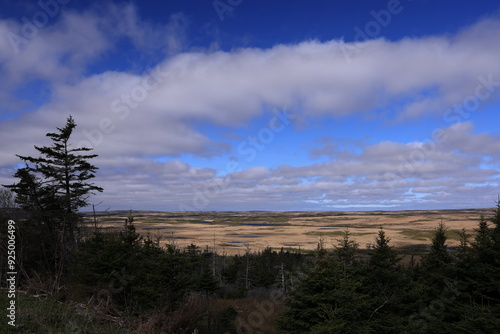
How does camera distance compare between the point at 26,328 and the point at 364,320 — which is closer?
the point at 26,328

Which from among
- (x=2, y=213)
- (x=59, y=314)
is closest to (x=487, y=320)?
(x=59, y=314)

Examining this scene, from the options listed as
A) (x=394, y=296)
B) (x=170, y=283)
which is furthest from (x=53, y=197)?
(x=394, y=296)

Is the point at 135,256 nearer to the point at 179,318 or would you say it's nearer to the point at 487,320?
the point at 179,318

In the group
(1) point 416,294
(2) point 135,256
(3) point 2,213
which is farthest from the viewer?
(2) point 135,256

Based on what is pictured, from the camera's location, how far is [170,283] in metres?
22.9

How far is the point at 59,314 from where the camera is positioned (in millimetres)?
10797

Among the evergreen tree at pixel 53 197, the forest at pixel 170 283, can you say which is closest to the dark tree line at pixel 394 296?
the forest at pixel 170 283

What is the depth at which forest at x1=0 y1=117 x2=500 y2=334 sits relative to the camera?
14117mm

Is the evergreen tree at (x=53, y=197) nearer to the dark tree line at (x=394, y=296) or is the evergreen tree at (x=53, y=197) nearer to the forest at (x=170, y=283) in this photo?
the forest at (x=170, y=283)

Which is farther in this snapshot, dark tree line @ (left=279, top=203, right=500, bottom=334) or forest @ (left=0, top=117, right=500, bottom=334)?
dark tree line @ (left=279, top=203, right=500, bottom=334)

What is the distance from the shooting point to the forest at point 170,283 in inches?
556

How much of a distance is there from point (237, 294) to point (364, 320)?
4311 centimetres

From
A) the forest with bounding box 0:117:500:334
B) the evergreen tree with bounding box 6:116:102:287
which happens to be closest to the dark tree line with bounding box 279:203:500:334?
the forest with bounding box 0:117:500:334

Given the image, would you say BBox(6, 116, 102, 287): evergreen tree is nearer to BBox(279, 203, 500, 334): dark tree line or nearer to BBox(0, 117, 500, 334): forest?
BBox(0, 117, 500, 334): forest
